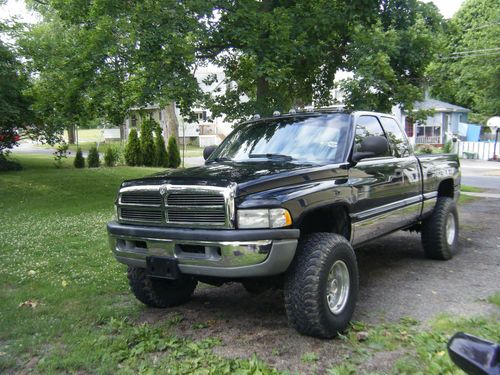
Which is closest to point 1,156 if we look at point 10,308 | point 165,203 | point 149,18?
point 149,18

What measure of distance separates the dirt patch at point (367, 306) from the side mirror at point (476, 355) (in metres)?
2.25

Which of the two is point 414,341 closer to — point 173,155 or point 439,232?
point 439,232

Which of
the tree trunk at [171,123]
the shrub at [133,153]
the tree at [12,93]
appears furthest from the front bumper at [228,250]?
the tree trunk at [171,123]

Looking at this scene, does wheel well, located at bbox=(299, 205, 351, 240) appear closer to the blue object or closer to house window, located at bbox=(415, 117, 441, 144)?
house window, located at bbox=(415, 117, 441, 144)

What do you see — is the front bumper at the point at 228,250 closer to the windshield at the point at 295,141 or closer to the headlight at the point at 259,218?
the headlight at the point at 259,218

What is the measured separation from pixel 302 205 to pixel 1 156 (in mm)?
15381

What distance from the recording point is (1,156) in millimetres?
16719

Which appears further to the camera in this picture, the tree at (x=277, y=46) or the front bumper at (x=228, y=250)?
the tree at (x=277, y=46)

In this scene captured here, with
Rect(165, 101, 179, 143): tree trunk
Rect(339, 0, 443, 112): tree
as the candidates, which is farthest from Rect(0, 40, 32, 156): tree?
Rect(165, 101, 179, 143): tree trunk

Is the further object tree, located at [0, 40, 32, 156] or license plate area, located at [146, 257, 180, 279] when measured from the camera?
tree, located at [0, 40, 32, 156]

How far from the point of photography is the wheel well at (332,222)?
4.60 m

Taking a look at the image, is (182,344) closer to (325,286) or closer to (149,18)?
(325,286)

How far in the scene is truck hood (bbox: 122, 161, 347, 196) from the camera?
395 cm

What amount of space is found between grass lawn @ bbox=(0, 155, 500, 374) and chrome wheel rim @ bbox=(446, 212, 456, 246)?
2049mm
